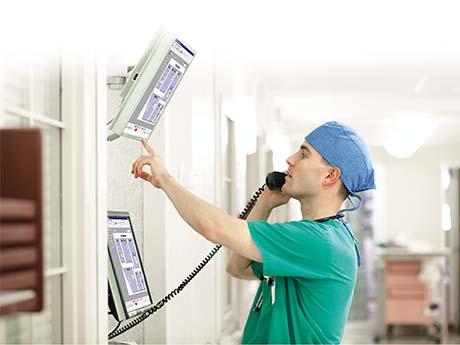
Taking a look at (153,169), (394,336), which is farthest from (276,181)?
(394,336)

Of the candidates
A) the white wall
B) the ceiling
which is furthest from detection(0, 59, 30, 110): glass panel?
the white wall

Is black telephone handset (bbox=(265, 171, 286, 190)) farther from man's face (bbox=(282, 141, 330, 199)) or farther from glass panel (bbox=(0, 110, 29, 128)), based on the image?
glass panel (bbox=(0, 110, 29, 128))

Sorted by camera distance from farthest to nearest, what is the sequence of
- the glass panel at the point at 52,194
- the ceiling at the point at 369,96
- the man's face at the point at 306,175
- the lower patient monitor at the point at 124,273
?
the ceiling at the point at 369,96
the man's face at the point at 306,175
the lower patient monitor at the point at 124,273
the glass panel at the point at 52,194

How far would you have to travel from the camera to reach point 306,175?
2.45 m

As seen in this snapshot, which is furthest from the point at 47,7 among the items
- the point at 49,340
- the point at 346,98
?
the point at 346,98

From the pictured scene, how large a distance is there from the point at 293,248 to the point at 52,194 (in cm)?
63

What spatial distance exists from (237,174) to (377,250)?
5843 millimetres

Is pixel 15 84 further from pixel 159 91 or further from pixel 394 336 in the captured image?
pixel 394 336

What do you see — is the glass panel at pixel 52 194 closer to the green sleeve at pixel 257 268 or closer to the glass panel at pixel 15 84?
the glass panel at pixel 15 84

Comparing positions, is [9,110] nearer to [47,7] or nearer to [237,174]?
[47,7]

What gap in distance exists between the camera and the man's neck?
8.02 feet

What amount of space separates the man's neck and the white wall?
9256 millimetres

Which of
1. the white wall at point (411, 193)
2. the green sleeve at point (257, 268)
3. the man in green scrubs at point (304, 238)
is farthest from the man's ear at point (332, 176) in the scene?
the white wall at point (411, 193)

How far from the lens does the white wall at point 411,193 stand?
11531 mm
